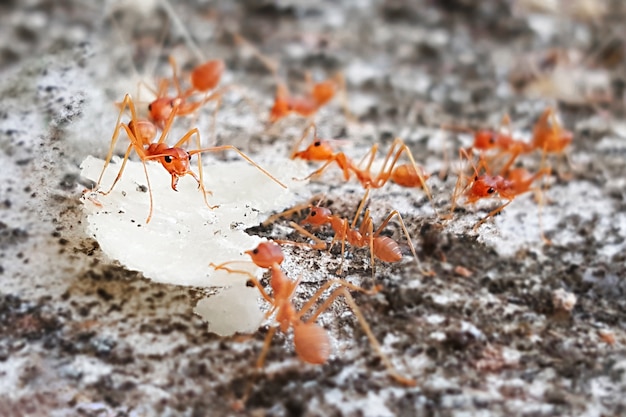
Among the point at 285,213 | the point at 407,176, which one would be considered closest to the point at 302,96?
the point at 407,176

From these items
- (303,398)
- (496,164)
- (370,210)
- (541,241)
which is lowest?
(303,398)

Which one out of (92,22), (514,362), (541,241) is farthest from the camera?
(92,22)

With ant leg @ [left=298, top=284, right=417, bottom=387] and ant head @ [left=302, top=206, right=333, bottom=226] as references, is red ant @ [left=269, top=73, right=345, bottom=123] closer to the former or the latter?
ant head @ [left=302, top=206, right=333, bottom=226]

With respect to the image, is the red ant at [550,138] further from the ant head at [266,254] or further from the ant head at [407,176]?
the ant head at [266,254]

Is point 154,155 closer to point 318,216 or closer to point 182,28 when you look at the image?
point 318,216

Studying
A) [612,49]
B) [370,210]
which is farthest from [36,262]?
[612,49]

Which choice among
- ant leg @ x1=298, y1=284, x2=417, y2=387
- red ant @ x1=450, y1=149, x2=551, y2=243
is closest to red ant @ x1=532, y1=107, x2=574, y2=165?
red ant @ x1=450, y1=149, x2=551, y2=243

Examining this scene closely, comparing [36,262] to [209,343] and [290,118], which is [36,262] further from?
[290,118]
